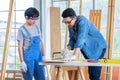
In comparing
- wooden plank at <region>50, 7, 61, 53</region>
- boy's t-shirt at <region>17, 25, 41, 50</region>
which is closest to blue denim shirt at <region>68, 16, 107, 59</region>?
boy's t-shirt at <region>17, 25, 41, 50</region>

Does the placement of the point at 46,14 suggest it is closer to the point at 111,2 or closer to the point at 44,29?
the point at 44,29

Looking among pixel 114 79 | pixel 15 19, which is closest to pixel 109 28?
pixel 114 79

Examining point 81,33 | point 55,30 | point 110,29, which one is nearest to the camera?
point 81,33

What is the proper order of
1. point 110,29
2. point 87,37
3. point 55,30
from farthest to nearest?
point 55,30 → point 110,29 → point 87,37

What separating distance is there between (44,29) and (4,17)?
3.11 feet

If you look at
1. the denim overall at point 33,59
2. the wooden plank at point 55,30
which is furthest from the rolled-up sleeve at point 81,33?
the wooden plank at point 55,30

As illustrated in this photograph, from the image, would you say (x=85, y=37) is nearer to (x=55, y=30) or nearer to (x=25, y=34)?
(x=25, y=34)

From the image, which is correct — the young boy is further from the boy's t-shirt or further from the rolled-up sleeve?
the rolled-up sleeve

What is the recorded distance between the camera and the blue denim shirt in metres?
2.75

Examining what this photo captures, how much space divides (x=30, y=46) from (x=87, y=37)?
64 cm

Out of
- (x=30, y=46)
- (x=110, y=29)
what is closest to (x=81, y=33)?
(x=30, y=46)

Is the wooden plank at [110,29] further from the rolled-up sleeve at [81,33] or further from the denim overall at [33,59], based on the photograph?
the denim overall at [33,59]

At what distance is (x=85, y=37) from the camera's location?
110 inches

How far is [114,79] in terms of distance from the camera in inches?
185
